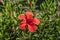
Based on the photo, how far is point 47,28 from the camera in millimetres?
2711

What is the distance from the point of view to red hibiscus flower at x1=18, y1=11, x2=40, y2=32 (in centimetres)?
241

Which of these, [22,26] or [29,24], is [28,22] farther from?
[22,26]

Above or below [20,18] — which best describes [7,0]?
above

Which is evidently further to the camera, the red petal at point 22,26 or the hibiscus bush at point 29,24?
the hibiscus bush at point 29,24

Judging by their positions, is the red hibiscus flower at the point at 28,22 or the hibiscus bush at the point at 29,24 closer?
the red hibiscus flower at the point at 28,22

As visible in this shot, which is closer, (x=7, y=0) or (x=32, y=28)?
(x=32, y=28)

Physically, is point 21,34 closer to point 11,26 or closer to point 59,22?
point 11,26

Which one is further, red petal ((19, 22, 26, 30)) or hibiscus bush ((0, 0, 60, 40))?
hibiscus bush ((0, 0, 60, 40))

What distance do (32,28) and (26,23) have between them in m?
0.12

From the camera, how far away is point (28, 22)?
2.55 metres

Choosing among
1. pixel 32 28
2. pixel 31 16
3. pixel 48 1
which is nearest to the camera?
pixel 32 28

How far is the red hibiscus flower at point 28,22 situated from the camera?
2.41 m

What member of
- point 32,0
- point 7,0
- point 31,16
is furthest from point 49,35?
point 7,0

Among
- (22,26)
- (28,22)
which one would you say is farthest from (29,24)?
(22,26)
